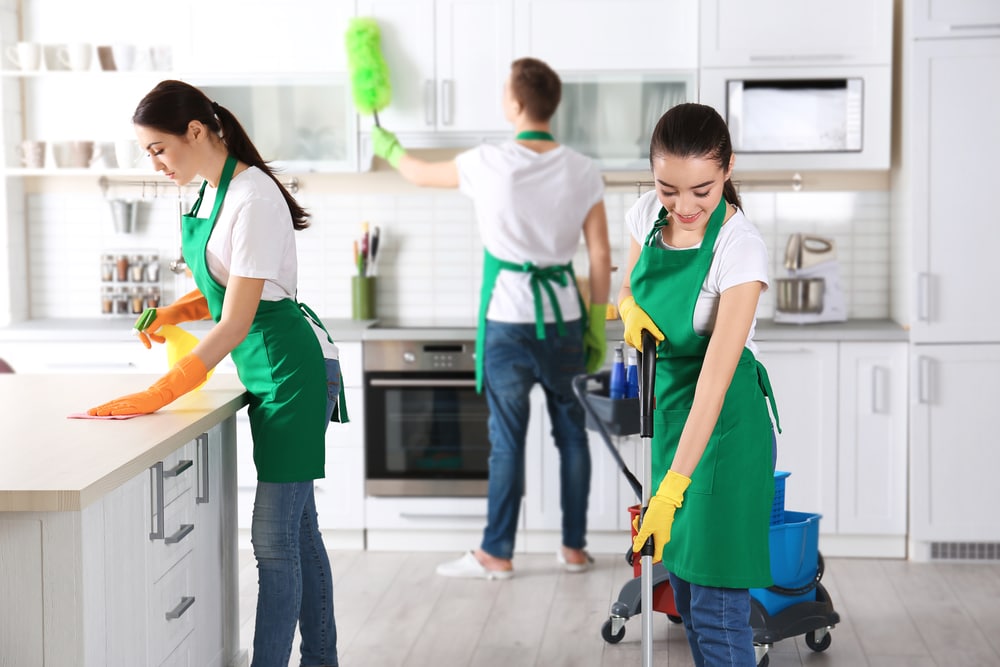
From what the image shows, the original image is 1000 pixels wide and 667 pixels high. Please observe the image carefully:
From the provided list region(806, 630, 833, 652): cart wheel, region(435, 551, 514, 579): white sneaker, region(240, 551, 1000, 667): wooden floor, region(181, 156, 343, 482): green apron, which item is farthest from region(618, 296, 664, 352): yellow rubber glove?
region(435, 551, 514, 579): white sneaker

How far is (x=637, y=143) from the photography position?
424 cm

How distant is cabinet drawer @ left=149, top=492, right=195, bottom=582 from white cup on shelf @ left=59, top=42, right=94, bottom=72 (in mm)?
2549

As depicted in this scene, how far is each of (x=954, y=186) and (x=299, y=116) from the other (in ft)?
7.79

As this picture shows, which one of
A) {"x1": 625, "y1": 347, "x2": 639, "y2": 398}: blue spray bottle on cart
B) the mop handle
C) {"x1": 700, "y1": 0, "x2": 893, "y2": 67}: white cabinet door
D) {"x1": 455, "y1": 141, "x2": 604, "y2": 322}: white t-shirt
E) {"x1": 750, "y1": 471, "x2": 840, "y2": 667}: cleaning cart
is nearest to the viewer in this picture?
the mop handle

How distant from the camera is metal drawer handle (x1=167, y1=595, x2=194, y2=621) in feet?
7.45

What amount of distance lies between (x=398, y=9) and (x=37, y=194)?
5.64 ft

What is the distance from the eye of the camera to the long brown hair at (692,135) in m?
1.89

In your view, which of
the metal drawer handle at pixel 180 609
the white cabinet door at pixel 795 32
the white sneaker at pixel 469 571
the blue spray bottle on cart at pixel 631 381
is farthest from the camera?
the white cabinet door at pixel 795 32

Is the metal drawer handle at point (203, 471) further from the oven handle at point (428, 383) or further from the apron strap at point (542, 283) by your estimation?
the oven handle at point (428, 383)

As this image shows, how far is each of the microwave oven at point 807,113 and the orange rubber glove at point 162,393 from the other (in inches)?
96.0

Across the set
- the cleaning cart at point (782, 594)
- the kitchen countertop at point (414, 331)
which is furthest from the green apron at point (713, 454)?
the kitchen countertop at point (414, 331)

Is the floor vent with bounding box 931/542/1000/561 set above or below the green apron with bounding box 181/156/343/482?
below

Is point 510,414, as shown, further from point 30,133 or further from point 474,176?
point 30,133

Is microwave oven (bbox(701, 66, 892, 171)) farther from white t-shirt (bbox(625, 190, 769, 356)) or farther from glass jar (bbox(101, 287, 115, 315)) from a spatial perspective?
glass jar (bbox(101, 287, 115, 315))
